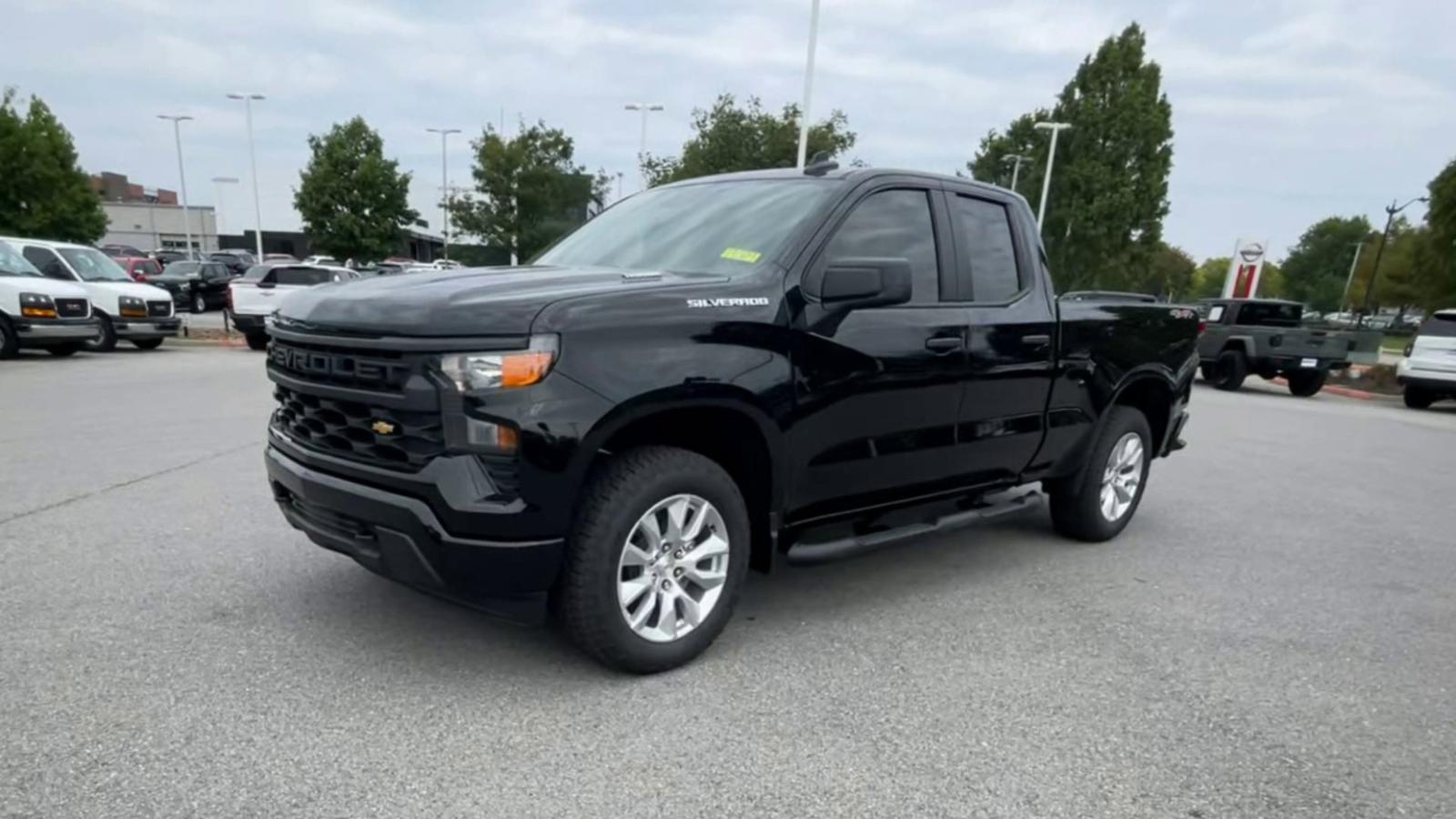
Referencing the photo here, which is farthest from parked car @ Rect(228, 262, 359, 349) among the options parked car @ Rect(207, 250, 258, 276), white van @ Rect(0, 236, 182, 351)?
parked car @ Rect(207, 250, 258, 276)

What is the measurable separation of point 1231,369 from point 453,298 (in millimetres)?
17551

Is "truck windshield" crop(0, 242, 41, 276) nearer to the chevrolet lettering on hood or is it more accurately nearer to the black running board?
the chevrolet lettering on hood

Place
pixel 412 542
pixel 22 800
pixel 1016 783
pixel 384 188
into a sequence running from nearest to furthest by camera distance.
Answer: pixel 22 800 → pixel 1016 783 → pixel 412 542 → pixel 384 188

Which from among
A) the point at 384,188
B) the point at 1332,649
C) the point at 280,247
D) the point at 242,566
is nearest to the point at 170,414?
the point at 242,566

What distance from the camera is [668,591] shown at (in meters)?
3.31

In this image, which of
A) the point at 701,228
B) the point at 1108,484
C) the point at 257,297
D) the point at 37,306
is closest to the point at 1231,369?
the point at 1108,484

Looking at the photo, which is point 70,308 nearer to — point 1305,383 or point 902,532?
point 902,532

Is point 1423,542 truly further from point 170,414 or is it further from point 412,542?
point 170,414

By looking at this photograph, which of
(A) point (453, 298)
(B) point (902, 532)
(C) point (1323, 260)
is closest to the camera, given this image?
(A) point (453, 298)

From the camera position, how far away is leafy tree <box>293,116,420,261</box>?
125 feet

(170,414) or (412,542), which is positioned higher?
(412,542)

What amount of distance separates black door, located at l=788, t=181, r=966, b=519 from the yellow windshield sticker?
0.22m

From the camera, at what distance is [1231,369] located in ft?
56.0

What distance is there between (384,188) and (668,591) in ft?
131
